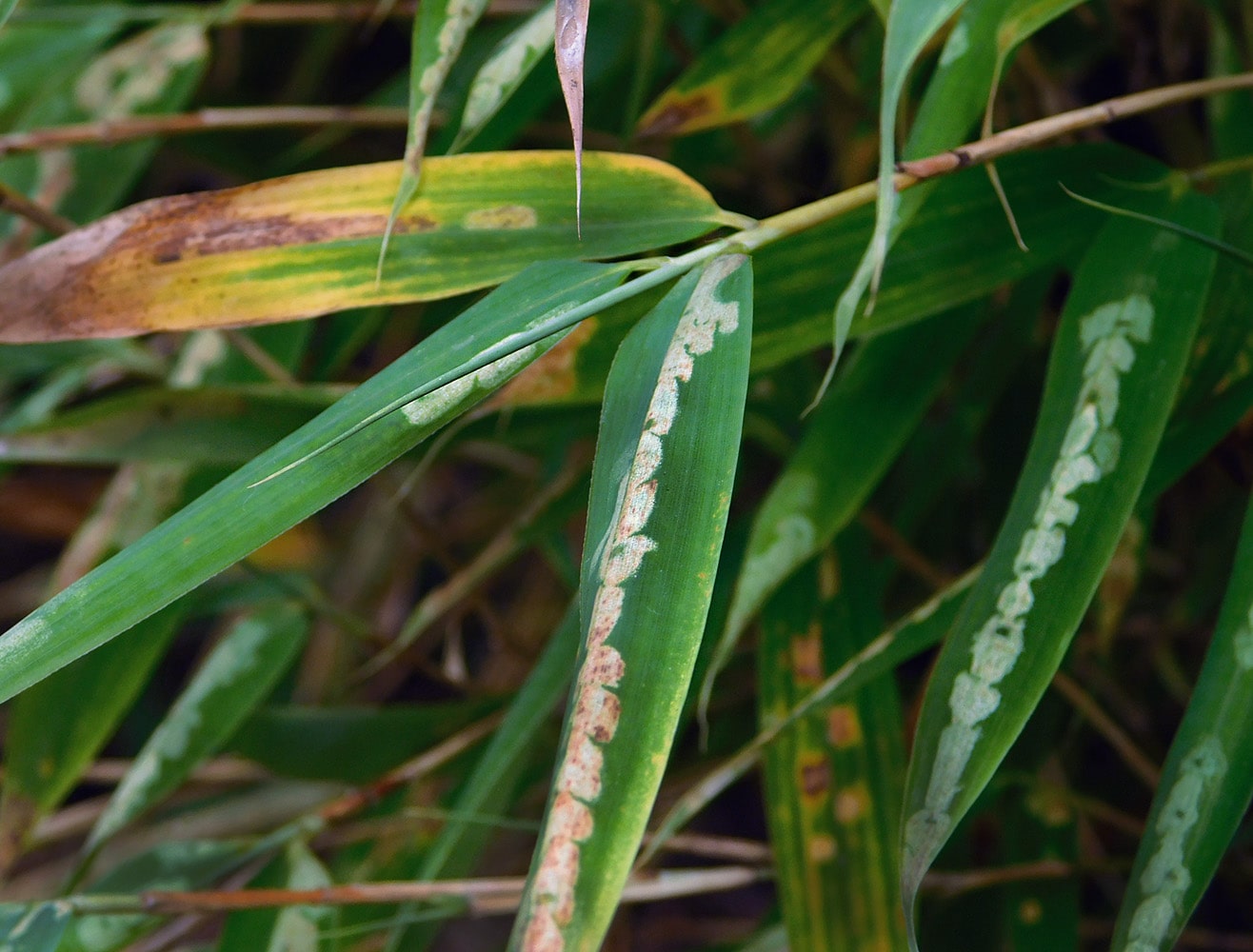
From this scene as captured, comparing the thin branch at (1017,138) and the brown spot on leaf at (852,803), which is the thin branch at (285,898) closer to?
the brown spot on leaf at (852,803)

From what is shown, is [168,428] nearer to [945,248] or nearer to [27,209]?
[27,209]

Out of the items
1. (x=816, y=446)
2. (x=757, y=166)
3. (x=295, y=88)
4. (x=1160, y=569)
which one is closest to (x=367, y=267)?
(x=816, y=446)

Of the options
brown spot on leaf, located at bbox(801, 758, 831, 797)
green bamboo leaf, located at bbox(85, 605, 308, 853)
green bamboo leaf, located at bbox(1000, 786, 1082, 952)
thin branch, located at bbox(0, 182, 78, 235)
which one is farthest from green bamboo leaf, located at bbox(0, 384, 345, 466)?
green bamboo leaf, located at bbox(1000, 786, 1082, 952)

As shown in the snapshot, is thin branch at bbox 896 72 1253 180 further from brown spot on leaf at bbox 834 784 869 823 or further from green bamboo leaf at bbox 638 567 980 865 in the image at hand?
brown spot on leaf at bbox 834 784 869 823

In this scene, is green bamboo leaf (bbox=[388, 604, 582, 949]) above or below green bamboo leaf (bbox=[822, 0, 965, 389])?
below

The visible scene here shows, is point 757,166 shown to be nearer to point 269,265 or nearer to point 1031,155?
point 1031,155

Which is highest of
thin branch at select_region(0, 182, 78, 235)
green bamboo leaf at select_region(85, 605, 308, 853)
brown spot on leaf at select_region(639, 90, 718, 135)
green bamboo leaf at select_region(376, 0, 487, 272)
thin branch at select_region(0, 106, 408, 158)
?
thin branch at select_region(0, 106, 408, 158)

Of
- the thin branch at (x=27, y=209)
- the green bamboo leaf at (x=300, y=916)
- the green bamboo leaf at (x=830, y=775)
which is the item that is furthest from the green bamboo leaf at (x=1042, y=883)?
the thin branch at (x=27, y=209)
